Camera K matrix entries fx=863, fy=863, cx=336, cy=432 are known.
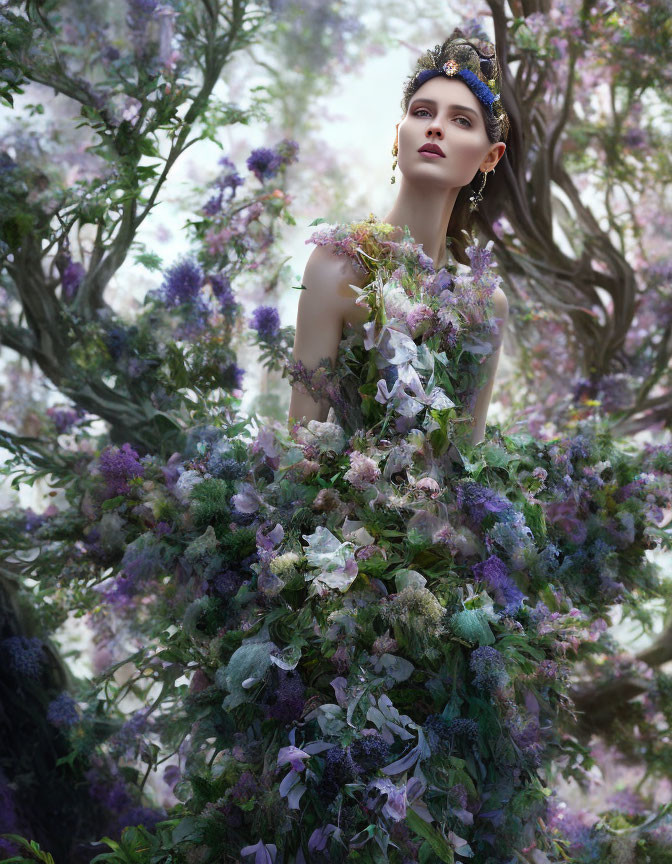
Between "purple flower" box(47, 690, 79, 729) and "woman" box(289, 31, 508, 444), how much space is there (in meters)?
0.98

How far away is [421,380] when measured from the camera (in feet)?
5.71

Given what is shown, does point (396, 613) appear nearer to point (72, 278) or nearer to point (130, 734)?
point (130, 734)

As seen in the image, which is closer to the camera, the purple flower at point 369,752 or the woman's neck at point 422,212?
the purple flower at point 369,752

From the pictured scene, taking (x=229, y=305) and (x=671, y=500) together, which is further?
(x=229, y=305)

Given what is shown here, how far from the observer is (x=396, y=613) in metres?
1.47

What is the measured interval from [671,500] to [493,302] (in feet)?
2.11

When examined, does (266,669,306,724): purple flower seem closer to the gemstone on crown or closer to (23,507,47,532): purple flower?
(23,507,47,532): purple flower

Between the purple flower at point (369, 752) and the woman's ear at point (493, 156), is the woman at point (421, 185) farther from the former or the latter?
the purple flower at point (369, 752)

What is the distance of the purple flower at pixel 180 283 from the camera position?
8.02 ft

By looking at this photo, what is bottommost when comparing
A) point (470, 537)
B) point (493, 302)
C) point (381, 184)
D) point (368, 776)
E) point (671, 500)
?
point (368, 776)

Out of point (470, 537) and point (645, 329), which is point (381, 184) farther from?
point (470, 537)

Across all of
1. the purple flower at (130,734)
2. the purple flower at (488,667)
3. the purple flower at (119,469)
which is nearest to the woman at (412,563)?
the purple flower at (488,667)

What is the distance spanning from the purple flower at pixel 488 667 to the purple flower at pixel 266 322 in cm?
113

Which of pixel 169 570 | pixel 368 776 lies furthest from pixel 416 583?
pixel 169 570
